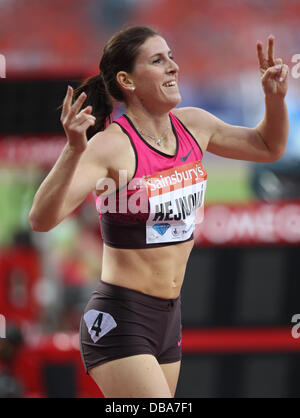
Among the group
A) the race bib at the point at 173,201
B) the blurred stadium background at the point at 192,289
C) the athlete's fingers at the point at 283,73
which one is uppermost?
the athlete's fingers at the point at 283,73

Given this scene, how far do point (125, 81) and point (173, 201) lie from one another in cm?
56

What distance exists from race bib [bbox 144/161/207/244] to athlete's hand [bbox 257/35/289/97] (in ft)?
1.57

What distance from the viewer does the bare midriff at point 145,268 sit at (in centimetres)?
316

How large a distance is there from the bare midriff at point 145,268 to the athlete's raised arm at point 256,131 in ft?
1.76

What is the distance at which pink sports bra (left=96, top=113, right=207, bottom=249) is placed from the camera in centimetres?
310

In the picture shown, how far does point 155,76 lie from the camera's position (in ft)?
10.6

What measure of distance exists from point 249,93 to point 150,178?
1598 cm

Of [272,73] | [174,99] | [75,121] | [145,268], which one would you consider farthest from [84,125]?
[272,73]

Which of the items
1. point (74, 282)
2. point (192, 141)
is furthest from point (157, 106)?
point (74, 282)

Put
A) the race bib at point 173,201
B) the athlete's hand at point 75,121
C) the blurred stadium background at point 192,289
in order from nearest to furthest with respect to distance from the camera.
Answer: the athlete's hand at point 75,121, the race bib at point 173,201, the blurred stadium background at point 192,289

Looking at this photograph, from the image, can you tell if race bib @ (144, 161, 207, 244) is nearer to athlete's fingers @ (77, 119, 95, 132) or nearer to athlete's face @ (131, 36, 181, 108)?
athlete's face @ (131, 36, 181, 108)

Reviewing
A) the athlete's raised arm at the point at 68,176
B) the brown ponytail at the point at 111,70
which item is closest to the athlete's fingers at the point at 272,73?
the brown ponytail at the point at 111,70

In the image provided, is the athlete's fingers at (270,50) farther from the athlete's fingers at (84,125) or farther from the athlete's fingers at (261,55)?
the athlete's fingers at (84,125)

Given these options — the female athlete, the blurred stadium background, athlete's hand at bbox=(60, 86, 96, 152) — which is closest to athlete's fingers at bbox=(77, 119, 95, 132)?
athlete's hand at bbox=(60, 86, 96, 152)
